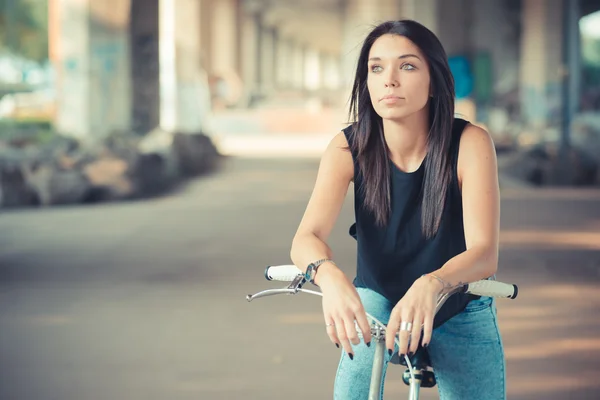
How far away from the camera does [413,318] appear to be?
2.10 metres

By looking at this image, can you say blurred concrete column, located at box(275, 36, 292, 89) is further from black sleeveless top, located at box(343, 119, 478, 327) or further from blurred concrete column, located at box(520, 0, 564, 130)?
black sleeveless top, located at box(343, 119, 478, 327)

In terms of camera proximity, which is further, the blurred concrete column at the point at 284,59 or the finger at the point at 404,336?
the blurred concrete column at the point at 284,59

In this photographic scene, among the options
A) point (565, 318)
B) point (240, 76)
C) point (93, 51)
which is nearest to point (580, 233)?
point (565, 318)

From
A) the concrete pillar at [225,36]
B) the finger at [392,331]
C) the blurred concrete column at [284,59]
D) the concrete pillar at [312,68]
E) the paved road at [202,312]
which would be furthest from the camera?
the concrete pillar at [312,68]

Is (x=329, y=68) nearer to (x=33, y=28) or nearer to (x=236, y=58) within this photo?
(x=236, y=58)

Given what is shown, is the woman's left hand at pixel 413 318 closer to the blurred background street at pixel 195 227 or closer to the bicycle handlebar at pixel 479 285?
the bicycle handlebar at pixel 479 285

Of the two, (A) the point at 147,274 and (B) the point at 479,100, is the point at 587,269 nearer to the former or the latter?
(A) the point at 147,274

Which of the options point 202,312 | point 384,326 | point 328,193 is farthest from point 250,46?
point 384,326

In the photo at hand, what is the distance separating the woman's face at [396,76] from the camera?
233cm

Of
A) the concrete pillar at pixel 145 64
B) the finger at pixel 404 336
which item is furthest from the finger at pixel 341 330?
the concrete pillar at pixel 145 64

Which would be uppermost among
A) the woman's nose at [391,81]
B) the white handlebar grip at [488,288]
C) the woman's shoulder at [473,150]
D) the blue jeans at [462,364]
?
the woman's nose at [391,81]

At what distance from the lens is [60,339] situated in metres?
6.35

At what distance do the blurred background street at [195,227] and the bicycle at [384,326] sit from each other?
688 millimetres

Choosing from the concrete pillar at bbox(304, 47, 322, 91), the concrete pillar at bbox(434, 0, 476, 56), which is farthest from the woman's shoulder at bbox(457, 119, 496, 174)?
the concrete pillar at bbox(304, 47, 322, 91)
